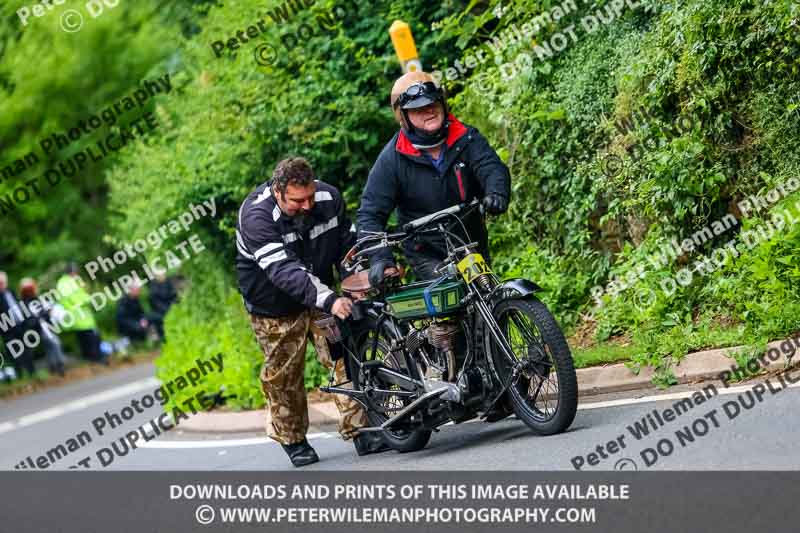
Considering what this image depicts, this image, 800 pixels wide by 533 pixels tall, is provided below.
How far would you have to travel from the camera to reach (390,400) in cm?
796

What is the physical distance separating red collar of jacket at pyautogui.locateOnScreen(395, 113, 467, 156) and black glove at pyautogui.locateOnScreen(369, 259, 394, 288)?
0.70m

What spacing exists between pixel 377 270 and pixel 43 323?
51.9 feet

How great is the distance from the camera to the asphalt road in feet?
20.4

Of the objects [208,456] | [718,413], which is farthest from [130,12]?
[718,413]
